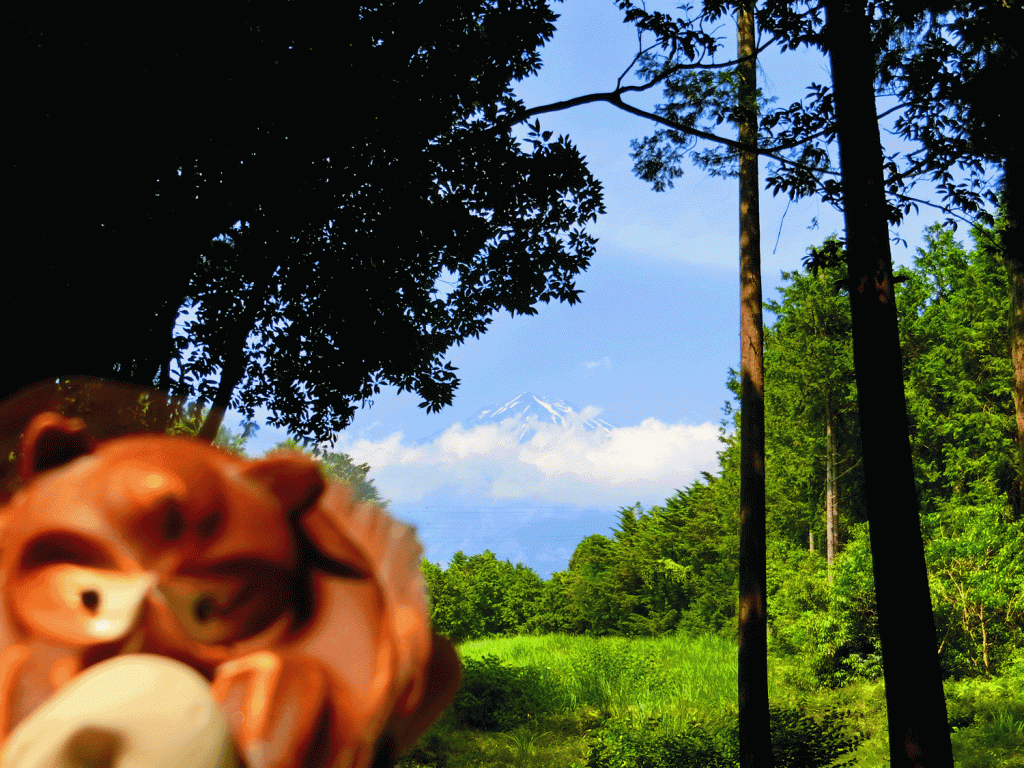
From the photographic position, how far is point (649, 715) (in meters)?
11.4

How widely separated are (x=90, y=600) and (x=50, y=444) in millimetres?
137

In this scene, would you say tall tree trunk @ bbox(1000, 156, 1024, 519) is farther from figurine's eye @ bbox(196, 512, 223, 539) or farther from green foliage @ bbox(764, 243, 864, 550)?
green foliage @ bbox(764, 243, 864, 550)

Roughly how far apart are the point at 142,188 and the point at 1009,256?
18.7 feet

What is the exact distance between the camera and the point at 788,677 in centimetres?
1573

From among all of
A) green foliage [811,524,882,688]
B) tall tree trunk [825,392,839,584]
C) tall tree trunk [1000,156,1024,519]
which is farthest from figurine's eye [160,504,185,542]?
tall tree trunk [825,392,839,584]

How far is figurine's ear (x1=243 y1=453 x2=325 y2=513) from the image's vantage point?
1.92 feet

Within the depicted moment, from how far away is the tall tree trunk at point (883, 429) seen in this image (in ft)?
15.4

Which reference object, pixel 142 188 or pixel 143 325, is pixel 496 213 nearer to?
pixel 142 188

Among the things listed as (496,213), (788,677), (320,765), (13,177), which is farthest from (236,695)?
(788,677)

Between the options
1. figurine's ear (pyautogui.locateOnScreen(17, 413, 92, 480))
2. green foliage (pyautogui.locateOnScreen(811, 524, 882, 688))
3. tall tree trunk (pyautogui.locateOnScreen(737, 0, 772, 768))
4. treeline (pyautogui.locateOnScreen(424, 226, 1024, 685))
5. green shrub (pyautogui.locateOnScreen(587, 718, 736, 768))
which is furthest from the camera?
treeline (pyautogui.locateOnScreen(424, 226, 1024, 685))

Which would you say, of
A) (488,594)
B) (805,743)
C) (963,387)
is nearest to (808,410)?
(963,387)

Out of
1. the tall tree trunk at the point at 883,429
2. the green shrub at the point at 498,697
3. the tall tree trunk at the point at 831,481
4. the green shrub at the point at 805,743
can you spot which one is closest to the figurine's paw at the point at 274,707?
the tall tree trunk at the point at 883,429

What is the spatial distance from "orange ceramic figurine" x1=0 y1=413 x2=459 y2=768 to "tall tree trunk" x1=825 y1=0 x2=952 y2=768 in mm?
4899

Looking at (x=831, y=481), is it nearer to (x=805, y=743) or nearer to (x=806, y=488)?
(x=806, y=488)
